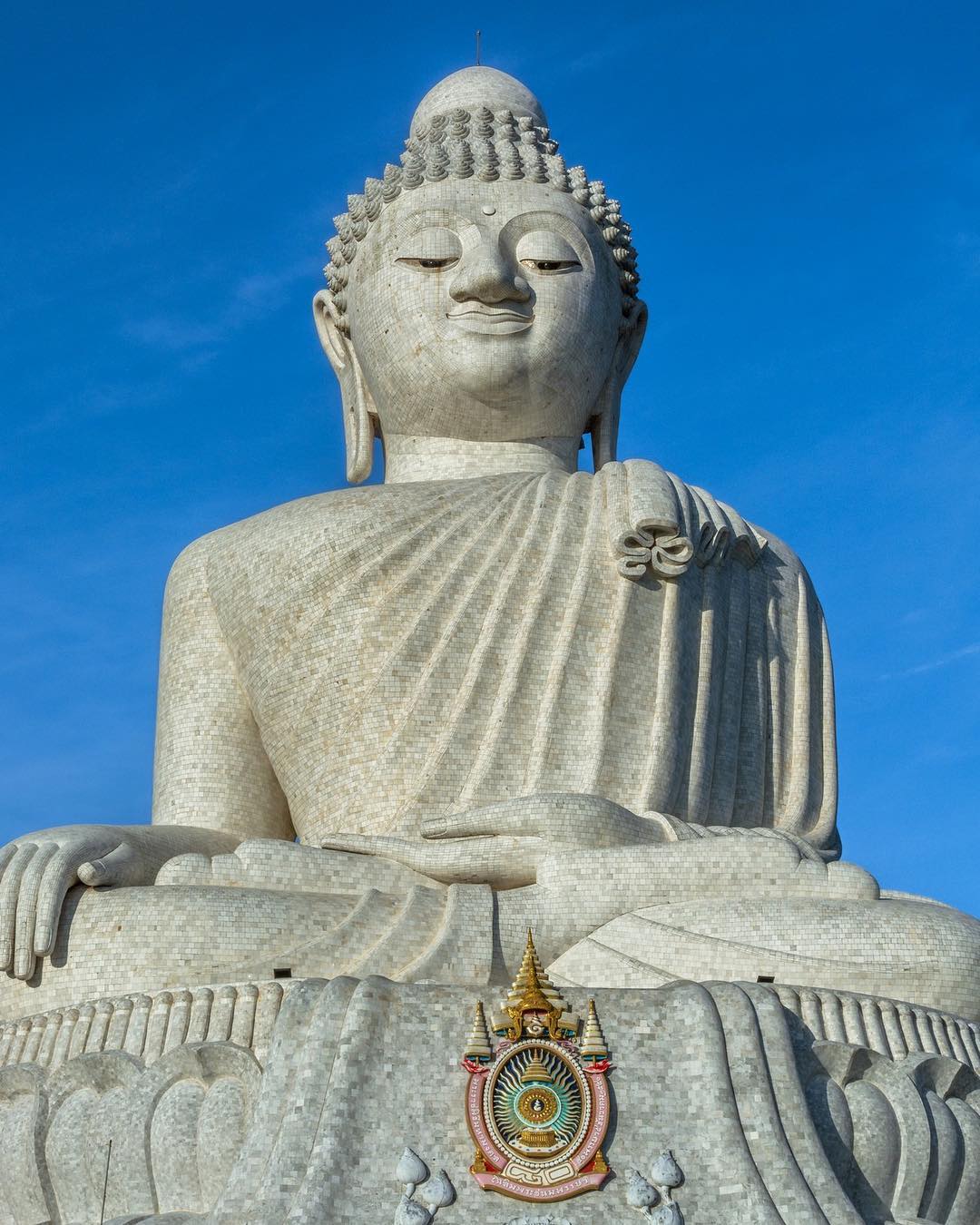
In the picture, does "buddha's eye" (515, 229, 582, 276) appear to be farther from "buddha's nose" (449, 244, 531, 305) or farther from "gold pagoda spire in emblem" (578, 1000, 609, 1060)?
"gold pagoda spire in emblem" (578, 1000, 609, 1060)

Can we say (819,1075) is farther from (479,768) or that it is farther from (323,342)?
(323,342)

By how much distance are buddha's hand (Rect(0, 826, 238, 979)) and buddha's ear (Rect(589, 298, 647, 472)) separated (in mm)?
4577

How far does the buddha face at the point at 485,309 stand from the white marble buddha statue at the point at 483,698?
21 millimetres

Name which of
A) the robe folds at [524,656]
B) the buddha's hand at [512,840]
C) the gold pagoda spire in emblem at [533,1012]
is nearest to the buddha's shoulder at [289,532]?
the robe folds at [524,656]

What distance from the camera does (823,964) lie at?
10.2m

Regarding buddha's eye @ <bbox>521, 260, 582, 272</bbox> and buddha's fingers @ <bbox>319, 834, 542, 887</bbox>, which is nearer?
buddha's fingers @ <bbox>319, 834, 542, 887</bbox>

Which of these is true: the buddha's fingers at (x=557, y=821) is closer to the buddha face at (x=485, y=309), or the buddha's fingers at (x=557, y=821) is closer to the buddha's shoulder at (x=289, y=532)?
the buddha's shoulder at (x=289, y=532)

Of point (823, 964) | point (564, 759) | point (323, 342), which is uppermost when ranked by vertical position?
point (323, 342)

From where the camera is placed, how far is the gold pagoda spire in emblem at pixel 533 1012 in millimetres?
9047

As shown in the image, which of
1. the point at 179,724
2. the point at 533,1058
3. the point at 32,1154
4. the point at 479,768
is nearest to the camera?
the point at 533,1058

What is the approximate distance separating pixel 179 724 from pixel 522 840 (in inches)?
120

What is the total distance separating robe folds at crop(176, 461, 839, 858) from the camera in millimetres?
12047

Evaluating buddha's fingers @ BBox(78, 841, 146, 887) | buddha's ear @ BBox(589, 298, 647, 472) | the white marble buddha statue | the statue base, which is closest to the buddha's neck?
the white marble buddha statue

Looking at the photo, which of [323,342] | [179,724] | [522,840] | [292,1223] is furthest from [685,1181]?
[323,342]
